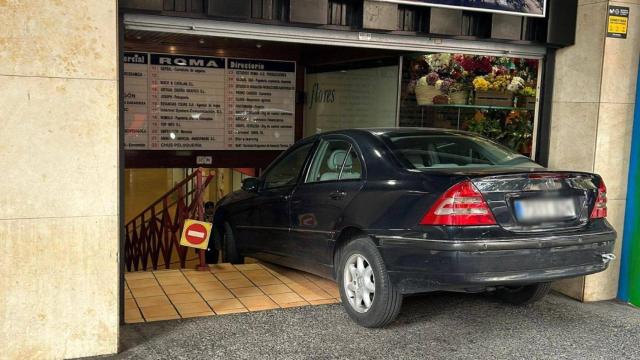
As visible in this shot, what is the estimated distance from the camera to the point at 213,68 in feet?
33.1

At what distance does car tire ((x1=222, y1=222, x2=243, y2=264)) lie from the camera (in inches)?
274

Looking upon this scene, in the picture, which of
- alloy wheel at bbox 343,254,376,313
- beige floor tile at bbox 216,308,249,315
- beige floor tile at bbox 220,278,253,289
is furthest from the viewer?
beige floor tile at bbox 220,278,253,289

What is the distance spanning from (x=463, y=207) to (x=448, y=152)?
0.95 metres

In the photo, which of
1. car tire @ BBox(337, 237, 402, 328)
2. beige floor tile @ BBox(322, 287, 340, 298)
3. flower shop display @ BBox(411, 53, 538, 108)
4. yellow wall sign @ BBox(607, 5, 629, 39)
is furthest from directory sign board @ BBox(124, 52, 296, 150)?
yellow wall sign @ BBox(607, 5, 629, 39)

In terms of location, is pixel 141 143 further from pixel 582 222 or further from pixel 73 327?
pixel 582 222

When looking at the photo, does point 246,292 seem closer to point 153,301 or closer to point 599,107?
point 153,301

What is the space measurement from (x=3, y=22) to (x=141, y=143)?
6087mm

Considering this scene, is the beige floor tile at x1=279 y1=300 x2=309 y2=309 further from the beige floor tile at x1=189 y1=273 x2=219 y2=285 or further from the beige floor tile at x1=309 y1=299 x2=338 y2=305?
the beige floor tile at x1=189 y1=273 x2=219 y2=285

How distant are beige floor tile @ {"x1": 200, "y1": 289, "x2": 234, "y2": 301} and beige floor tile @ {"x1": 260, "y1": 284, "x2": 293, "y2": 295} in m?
0.33

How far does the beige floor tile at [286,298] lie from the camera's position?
5.48m

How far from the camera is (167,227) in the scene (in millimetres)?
8930

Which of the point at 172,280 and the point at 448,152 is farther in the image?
the point at 172,280

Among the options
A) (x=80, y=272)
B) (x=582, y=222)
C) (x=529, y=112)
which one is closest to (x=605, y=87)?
(x=582, y=222)

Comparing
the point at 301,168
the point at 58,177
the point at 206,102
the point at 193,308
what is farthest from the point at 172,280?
the point at 206,102
